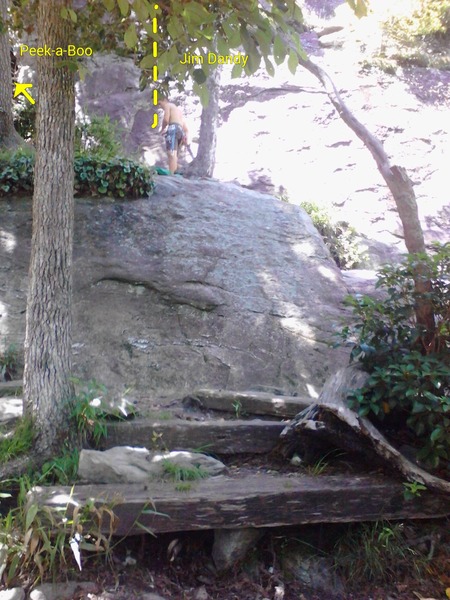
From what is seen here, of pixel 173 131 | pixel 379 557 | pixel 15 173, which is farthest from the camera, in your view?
pixel 173 131

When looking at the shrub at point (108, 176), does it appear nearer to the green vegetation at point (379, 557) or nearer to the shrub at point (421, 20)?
the green vegetation at point (379, 557)

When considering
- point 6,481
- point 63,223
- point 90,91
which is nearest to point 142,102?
point 90,91

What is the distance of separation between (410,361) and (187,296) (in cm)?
294

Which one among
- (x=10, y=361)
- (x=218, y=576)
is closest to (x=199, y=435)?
(x=218, y=576)

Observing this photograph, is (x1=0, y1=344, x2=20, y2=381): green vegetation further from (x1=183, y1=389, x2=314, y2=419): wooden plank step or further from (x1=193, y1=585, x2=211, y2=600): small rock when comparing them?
(x1=193, y1=585, x2=211, y2=600): small rock

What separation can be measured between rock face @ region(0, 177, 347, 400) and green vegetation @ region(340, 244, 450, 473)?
3.81 feet

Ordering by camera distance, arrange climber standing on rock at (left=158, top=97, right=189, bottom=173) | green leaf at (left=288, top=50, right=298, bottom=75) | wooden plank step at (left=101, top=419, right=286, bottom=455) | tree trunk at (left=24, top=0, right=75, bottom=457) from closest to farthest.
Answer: green leaf at (left=288, top=50, right=298, bottom=75)
tree trunk at (left=24, top=0, right=75, bottom=457)
wooden plank step at (left=101, top=419, right=286, bottom=455)
climber standing on rock at (left=158, top=97, right=189, bottom=173)

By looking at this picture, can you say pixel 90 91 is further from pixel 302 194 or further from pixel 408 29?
pixel 408 29

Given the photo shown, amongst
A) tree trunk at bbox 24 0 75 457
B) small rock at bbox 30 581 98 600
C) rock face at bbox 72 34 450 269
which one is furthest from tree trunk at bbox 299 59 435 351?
rock face at bbox 72 34 450 269

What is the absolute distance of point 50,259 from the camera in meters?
4.25

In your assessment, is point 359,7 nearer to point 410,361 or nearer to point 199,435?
point 410,361

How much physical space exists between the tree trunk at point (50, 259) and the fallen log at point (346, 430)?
1.59m

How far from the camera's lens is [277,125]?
1402 cm

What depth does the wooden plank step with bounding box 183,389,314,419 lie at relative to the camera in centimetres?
495
